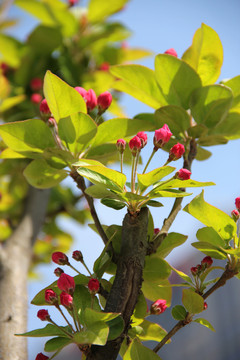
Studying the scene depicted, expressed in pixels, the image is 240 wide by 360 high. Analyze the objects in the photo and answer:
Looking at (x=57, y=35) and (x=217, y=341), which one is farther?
(x=217, y=341)

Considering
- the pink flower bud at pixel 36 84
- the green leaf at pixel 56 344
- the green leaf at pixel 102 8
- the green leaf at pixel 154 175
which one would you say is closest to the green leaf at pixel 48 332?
the green leaf at pixel 56 344

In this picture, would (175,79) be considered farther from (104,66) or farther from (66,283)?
(104,66)

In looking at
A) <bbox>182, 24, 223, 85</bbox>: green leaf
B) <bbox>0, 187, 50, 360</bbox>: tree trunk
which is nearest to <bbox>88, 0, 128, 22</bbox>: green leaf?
<bbox>0, 187, 50, 360</bbox>: tree trunk

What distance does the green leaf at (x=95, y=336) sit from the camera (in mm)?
484

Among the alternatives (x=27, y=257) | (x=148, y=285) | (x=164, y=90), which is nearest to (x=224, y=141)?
(x=164, y=90)

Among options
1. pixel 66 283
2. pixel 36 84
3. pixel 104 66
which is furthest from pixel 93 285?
pixel 104 66

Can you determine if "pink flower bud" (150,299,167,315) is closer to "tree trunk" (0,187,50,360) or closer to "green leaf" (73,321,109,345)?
"green leaf" (73,321,109,345)

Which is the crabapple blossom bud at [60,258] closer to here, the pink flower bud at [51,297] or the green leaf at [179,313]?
the pink flower bud at [51,297]

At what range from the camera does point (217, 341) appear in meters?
4.97

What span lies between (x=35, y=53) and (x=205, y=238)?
1.42m

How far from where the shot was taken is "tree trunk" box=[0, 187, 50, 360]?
0.91m

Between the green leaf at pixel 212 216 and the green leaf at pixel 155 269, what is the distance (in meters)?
0.09

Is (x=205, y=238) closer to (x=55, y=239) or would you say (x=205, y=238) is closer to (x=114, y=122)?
(x=114, y=122)

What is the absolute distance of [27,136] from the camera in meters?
0.69
